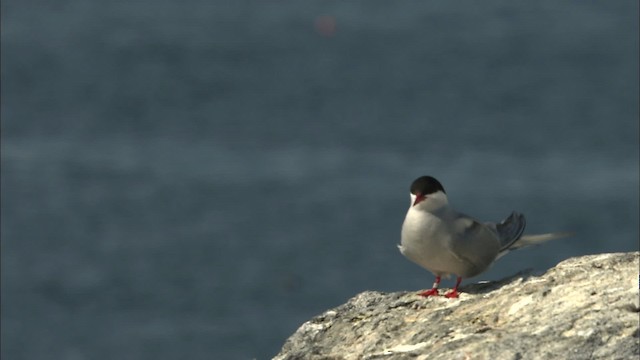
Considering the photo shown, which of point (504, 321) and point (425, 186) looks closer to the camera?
point (504, 321)

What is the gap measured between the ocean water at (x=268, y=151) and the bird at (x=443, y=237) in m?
24.5

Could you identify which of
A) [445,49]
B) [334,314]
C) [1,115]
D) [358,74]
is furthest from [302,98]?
[334,314]

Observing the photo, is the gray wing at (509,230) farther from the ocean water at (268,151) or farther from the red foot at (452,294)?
the ocean water at (268,151)

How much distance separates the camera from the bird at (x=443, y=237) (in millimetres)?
15133

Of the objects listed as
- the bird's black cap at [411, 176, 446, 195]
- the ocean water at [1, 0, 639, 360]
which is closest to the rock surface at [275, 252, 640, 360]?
the bird's black cap at [411, 176, 446, 195]

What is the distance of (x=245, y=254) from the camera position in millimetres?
45781

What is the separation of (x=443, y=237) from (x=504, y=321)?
2431 mm

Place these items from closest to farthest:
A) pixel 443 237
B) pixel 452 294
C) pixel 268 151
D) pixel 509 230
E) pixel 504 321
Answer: pixel 504 321
pixel 452 294
pixel 443 237
pixel 509 230
pixel 268 151

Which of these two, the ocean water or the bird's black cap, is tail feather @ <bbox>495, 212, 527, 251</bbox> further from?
the ocean water

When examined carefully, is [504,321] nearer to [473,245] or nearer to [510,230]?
[473,245]

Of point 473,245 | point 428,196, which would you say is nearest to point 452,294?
point 473,245

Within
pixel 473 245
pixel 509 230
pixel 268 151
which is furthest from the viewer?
pixel 268 151

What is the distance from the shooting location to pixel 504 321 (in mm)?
12773

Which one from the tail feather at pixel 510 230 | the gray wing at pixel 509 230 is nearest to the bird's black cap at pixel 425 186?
the gray wing at pixel 509 230
